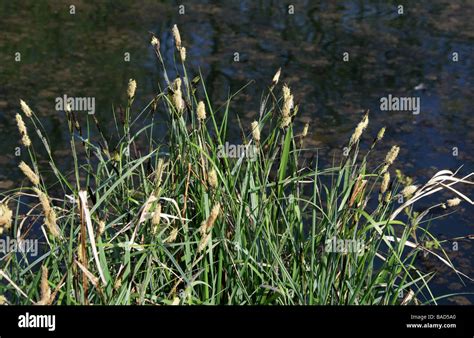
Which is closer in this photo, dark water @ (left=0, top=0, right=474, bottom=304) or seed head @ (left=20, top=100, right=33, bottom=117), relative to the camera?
seed head @ (left=20, top=100, right=33, bottom=117)

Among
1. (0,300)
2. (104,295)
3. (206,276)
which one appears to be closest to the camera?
(0,300)

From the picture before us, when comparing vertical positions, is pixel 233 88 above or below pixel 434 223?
above

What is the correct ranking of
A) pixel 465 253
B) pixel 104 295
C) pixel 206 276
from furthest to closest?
pixel 465 253 → pixel 206 276 → pixel 104 295

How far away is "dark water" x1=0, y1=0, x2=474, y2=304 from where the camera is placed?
16.7ft

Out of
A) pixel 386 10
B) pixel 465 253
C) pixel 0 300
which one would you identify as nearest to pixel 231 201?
pixel 0 300

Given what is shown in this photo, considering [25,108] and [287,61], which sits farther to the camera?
[287,61]

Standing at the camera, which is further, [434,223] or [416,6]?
[416,6]

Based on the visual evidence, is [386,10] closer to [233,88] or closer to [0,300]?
[233,88]

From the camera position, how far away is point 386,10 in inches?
264

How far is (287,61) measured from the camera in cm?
591

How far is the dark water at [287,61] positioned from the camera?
5.09 meters

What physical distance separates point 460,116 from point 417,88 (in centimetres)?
39

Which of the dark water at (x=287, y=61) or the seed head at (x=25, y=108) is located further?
the dark water at (x=287, y=61)
